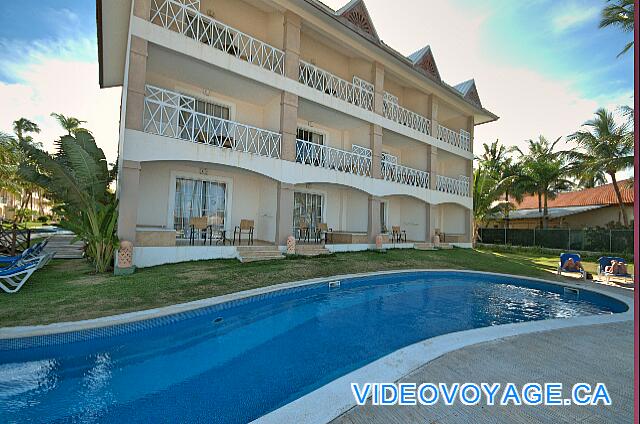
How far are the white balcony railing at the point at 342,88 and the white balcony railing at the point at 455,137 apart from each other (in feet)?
20.3

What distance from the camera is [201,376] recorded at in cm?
413

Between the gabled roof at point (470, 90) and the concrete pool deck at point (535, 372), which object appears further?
the gabled roof at point (470, 90)

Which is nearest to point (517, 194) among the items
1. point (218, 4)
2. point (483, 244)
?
point (483, 244)

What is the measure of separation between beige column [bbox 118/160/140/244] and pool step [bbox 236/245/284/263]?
3.20m

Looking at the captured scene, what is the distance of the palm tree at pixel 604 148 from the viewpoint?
65.4ft

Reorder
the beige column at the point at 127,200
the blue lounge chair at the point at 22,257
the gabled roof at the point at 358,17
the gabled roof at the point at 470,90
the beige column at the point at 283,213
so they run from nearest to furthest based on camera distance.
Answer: the blue lounge chair at the point at 22,257 → the beige column at the point at 127,200 → the beige column at the point at 283,213 → the gabled roof at the point at 358,17 → the gabled roof at the point at 470,90

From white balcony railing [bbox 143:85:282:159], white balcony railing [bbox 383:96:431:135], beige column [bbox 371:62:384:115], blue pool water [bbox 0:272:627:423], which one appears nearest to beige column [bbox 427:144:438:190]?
white balcony railing [bbox 383:96:431:135]

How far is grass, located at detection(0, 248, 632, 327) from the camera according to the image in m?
5.61

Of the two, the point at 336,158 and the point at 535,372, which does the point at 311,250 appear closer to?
the point at 336,158

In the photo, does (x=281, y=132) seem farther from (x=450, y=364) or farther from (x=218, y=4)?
(x=450, y=364)

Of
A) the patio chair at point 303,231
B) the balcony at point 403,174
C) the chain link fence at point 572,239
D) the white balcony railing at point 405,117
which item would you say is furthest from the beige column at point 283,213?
the chain link fence at point 572,239

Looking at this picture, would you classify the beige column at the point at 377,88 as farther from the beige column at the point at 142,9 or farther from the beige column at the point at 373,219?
the beige column at the point at 142,9

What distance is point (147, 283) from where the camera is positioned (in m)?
7.41

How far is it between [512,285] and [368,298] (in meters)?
5.59
